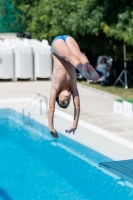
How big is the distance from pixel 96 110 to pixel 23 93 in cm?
332

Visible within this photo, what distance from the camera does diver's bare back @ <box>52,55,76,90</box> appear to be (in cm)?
712

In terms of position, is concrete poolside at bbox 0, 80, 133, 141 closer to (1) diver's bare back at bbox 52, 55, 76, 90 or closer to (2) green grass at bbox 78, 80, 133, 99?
(2) green grass at bbox 78, 80, 133, 99

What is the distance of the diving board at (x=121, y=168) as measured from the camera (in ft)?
30.1

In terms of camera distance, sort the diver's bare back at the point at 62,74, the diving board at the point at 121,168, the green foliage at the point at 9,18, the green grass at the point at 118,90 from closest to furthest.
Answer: the diver's bare back at the point at 62,74, the diving board at the point at 121,168, the green grass at the point at 118,90, the green foliage at the point at 9,18

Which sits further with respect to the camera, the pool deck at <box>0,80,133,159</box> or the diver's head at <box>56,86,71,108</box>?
the pool deck at <box>0,80,133,159</box>

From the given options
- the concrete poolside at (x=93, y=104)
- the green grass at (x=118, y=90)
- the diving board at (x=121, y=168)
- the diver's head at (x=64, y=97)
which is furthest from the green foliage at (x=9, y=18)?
the diver's head at (x=64, y=97)

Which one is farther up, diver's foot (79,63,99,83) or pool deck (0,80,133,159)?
diver's foot (79,63,99,83)

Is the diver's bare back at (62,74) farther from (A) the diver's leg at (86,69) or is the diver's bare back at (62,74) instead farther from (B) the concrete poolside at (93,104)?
(B) the concrete poolside at (93,104)

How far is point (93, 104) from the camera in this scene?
15.2m

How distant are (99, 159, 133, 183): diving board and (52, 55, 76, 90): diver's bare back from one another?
2667mm

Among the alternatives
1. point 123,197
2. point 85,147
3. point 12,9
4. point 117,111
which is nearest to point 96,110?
point 117,111

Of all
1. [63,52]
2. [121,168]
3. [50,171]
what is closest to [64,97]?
[63,52]

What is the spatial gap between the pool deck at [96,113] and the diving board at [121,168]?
75 centimetres

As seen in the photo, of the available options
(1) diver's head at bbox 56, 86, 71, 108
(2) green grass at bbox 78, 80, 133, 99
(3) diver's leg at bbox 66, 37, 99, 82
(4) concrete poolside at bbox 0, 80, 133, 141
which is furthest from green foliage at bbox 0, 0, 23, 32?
(3) diver's leg at bbox 66, 37, 99, 82
